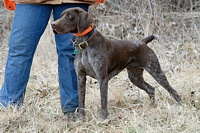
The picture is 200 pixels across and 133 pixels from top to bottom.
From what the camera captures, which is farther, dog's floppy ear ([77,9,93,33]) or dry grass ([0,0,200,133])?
dry grass ([0,0,200,133])

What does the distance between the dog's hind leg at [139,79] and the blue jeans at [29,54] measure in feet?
2.71

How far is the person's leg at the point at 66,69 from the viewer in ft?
15.1

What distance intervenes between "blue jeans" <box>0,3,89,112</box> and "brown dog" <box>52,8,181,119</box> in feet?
0.60

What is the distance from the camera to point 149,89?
5.42 m

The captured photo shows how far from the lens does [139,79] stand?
17.6 feet

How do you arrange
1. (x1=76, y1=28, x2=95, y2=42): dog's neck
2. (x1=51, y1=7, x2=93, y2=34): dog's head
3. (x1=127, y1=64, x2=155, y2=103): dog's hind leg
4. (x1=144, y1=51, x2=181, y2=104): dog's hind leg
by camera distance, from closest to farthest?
1. (x1=51, y1=7, x2=93, y2=34): dog's head
2. (x1=76, y1=28, x2=95, y2=42): dog's neck
3. (x1=144, y1=51, x2=181, y2=104): dog's hind leg
4. (x1=127, y1=64, x2=155, y2=103): dog's hind leg

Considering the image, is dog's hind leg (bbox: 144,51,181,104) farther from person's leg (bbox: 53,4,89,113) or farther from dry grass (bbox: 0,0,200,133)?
person's leg (bbox: 53,4,89,113)

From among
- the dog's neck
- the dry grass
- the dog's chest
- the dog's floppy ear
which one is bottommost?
the dry grass

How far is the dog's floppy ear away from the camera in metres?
4.21

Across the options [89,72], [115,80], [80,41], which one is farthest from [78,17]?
[115,80]

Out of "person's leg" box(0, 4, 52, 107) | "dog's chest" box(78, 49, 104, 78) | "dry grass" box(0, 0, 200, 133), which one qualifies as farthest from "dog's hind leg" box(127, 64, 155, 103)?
"person's leg" box(0, 4, 52, 107)

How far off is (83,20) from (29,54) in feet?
2.35

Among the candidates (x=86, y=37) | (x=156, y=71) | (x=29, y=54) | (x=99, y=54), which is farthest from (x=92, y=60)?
(x=156, y=71)

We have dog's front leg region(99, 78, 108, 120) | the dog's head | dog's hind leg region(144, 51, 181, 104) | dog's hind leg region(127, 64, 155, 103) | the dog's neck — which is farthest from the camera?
dog's hind leg region(127, 64, 155, 103)
